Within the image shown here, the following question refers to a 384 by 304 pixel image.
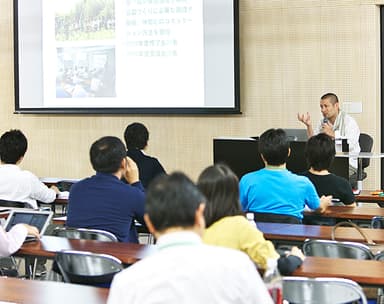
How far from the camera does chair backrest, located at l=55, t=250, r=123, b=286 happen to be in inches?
136

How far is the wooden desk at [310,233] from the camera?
13.7ft

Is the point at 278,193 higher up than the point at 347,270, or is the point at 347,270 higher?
the point at 278,193

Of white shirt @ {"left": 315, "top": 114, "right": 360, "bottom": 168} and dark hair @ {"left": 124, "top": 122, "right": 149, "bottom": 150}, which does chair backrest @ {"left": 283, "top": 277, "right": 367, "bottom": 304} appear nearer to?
dark hair @ {"left": 124, "top": 122, "right": 149, "bottom": 150}

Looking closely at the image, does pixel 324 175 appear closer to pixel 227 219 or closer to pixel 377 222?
pixel 377 222

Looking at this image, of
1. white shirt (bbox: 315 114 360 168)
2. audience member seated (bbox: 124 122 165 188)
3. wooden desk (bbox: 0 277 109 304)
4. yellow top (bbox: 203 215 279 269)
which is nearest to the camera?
wooden desk (bbox: 0 277 109 304)

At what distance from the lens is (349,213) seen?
511 cm

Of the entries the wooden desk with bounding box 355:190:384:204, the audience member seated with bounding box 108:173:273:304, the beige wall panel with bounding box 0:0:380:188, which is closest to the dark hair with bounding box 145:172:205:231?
the audience member seated with bounding box 108:173:273:304

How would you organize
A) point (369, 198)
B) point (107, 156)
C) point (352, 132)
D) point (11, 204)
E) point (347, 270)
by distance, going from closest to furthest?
point (347, 270) < point (107, 156) < point (11, 204) < point (369, 198) < point (352, 132)

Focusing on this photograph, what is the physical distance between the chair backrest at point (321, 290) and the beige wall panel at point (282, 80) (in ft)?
18.4

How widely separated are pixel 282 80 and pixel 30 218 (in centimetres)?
500

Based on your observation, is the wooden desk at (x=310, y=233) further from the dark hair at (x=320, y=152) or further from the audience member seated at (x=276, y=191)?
the dark hair at (x=320, y=152)

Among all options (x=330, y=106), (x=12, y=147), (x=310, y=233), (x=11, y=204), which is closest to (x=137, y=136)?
(x=12, y=147)

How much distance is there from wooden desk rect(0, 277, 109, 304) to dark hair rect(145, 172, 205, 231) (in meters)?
1.00

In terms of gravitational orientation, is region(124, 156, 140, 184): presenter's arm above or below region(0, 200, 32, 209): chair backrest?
above
